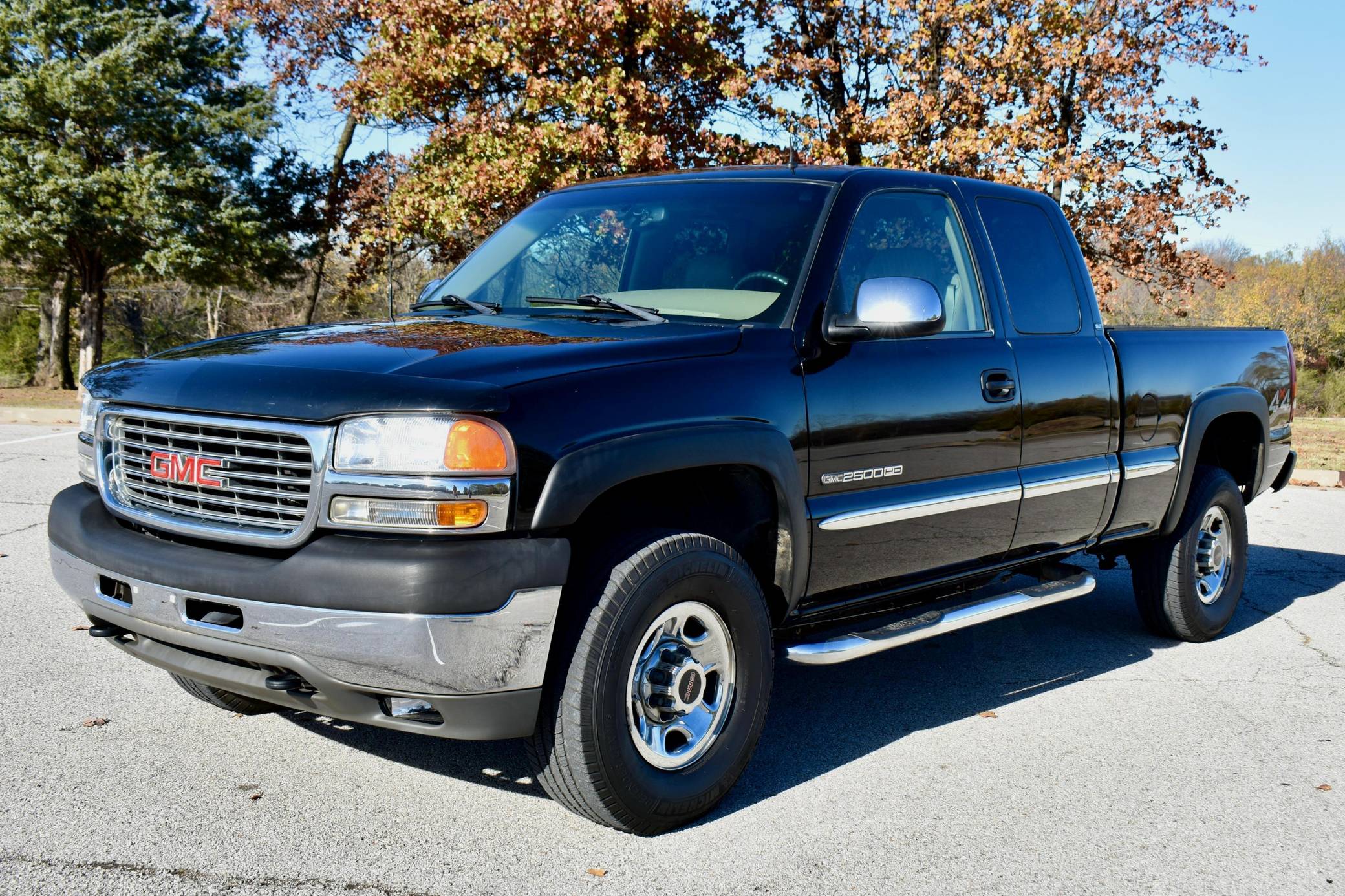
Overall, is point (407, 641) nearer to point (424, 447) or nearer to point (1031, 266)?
point (424, 447)

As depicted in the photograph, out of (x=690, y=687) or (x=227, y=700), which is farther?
(x=227, y=700)

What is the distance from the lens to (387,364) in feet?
11.2

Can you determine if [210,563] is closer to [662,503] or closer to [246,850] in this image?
[246,850]

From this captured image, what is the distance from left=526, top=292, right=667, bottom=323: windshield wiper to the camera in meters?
4.19

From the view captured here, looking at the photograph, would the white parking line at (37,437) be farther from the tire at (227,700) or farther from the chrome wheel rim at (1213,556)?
the chrome wheel rim at (1213,556)

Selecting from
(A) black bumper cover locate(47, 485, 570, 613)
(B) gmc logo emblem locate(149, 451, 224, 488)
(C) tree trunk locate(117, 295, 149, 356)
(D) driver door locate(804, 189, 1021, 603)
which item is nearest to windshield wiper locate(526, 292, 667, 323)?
(D) driver door locate(804, 189, 1021, 603)

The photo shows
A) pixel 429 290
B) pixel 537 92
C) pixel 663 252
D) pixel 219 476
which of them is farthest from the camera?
pixel 537 92

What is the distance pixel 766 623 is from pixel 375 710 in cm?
126

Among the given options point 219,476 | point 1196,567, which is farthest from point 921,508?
point 1196,567

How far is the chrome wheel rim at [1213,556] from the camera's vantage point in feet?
20.6

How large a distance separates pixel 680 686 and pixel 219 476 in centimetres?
147

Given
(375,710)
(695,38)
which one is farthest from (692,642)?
(695,38)

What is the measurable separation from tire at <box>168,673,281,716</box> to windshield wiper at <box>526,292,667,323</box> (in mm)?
1798

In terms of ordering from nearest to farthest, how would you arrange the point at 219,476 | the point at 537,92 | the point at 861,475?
the point at 219,476, the point at 861,475, the point at 537,92
